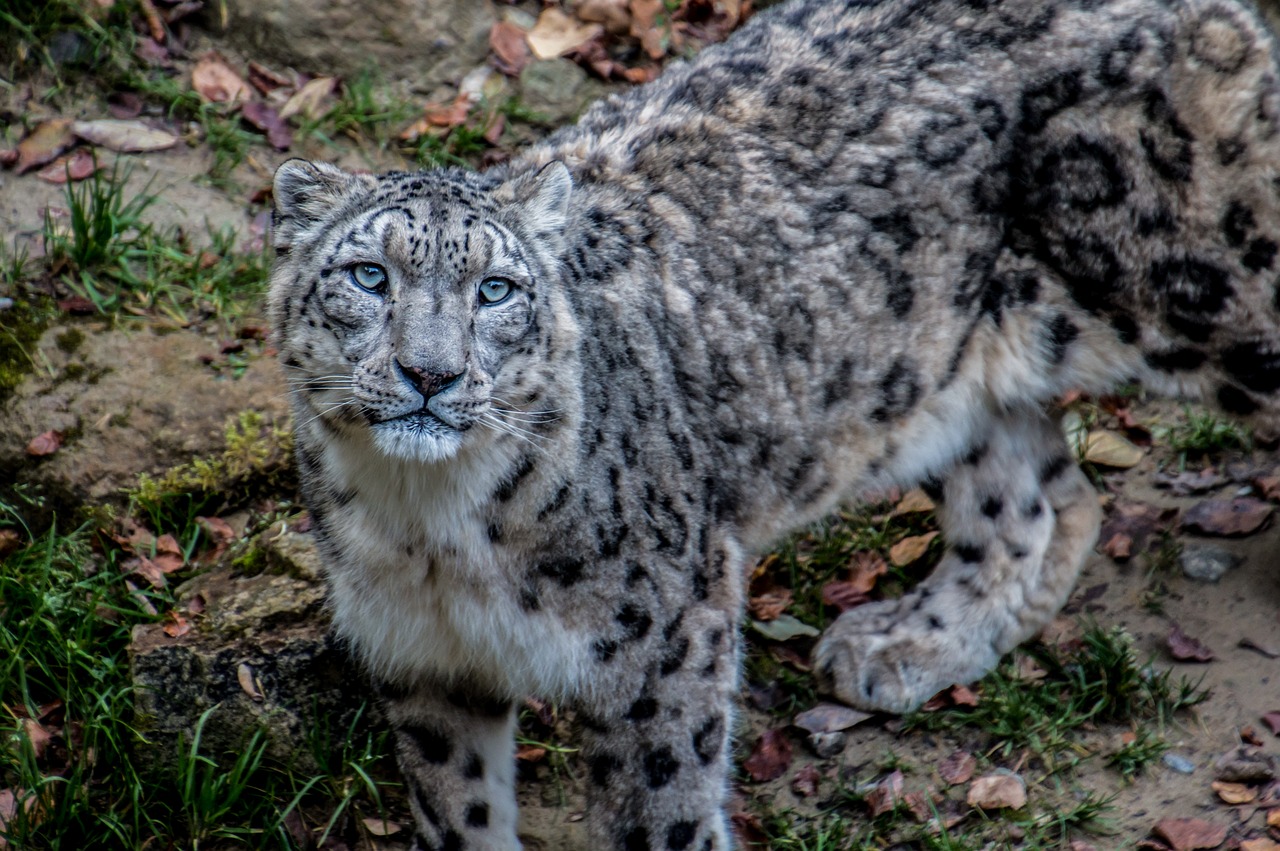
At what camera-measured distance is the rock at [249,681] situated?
19.3 feet

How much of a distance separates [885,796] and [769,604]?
1.32 metres

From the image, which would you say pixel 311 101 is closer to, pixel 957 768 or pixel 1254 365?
pixel 957 768

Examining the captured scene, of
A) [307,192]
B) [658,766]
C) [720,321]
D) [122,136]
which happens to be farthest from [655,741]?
[122,136]

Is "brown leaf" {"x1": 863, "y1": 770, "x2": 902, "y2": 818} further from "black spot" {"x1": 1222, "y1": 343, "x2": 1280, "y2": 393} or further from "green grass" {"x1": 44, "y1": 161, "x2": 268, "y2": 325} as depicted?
"green grass" {"x1": 44, "y1": 161, "x2": 268, "y2": 325}

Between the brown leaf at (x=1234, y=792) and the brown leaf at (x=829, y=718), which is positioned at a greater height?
the brown leaf at (x=829, y=718)

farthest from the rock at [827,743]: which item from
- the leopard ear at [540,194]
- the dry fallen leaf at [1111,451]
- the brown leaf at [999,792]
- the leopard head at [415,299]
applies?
the leopard ear at [540,194]

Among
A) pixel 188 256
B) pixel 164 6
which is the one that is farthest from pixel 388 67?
pixel 188 256

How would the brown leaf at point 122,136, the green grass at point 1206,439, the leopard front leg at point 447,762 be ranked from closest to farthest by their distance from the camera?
the leopard front leg at point 447,762
the green grass at point 1206,439
the brown leaf at point 122,136

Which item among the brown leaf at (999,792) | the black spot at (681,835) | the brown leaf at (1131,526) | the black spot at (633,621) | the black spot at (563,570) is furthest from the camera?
the brown leaf at (1131,526)

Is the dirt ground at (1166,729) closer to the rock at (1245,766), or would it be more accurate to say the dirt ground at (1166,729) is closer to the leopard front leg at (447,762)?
the rock at (1245,766)

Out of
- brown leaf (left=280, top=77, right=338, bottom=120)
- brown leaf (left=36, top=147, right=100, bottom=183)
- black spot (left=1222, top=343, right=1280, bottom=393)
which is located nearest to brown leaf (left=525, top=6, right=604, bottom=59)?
brown leaf (left=280, top=77, right=338, bottom=120)

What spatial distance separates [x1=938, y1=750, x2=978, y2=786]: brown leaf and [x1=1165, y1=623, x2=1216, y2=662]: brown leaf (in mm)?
1059

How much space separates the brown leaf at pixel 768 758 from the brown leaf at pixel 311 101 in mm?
4622

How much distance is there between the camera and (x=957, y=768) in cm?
623
